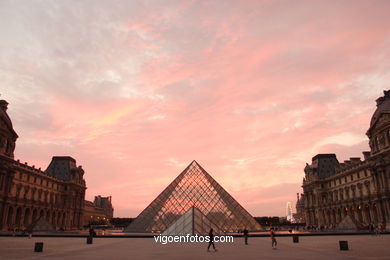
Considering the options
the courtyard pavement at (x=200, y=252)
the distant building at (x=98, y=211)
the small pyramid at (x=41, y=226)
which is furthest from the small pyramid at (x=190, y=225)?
the distant building at (x=98, y=211)

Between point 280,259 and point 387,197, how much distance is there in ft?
142

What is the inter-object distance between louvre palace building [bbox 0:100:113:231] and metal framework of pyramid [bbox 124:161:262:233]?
17158 mm

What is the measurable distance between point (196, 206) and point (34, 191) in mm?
40176

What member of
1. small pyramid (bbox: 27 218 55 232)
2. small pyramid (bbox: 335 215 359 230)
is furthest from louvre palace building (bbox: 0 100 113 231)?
small pyramid (bbox: 335 215 359 230)

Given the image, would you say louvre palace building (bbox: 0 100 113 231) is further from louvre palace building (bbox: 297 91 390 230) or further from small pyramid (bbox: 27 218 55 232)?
louvre palace building (bbox: 297 91 390 230)

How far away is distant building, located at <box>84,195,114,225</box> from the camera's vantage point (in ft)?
353

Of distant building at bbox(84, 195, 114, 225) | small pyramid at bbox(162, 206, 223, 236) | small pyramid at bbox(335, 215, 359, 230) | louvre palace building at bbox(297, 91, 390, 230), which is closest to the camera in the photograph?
small pyramid at bbox(162, 206, 223, 236)

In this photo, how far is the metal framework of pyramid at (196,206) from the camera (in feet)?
101

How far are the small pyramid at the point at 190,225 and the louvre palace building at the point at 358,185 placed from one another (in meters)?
23.2

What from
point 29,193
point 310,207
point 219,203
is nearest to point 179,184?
point 219,203

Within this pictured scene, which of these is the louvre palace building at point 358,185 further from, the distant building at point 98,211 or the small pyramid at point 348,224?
the distant building at point 98,211

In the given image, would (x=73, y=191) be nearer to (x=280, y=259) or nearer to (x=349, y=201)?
(x=349, y=201)

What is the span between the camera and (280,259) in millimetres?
9773

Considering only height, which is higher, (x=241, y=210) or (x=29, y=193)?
(x=29, y=193)
